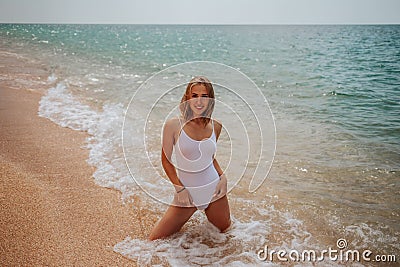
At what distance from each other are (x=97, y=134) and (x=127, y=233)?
11.7 feet

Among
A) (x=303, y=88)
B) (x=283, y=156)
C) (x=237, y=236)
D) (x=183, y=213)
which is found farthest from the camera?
(x=303, y=88)

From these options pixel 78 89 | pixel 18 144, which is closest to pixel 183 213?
pixel 18 144

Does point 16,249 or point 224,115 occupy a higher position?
point 16,249

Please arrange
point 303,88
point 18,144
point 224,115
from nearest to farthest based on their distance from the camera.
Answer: point 18,144
point 224,115
point 303,88

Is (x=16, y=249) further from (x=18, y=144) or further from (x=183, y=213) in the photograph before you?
(x=18, y=144)

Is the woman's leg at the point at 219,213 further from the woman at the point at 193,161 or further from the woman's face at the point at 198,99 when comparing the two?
the woman's face at the point at 198,99

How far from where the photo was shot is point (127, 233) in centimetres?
371

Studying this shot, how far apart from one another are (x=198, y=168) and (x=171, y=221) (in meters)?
0.63

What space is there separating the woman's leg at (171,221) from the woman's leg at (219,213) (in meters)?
0.21

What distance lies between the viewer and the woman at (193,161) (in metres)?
3.33

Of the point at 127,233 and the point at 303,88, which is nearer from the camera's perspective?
the point at 127,233

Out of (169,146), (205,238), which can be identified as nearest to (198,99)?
(169,146)

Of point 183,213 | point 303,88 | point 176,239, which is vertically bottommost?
point 303,88

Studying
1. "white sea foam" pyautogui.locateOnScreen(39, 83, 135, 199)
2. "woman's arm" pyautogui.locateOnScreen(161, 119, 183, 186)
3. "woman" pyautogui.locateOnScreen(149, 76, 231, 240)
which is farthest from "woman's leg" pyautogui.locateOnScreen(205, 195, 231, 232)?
"white sea foam" pyautogui.locateOnScreen(39, 83, 135, 199)
